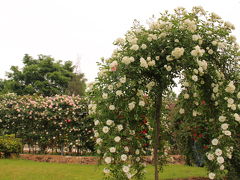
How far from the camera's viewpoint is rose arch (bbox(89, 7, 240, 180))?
150 inches

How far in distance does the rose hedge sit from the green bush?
69 cm

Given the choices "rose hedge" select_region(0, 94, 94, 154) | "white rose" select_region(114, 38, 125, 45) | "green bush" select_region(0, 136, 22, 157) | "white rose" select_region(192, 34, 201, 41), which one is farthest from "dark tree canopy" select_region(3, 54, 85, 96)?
"white rose" select_region(192, 34, 201, 41)

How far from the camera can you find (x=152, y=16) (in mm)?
4426

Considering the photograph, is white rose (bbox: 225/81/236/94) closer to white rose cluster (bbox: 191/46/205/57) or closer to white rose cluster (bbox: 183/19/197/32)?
white rose cluster (bbox: 191/46/205/57)

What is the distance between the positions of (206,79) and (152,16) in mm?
1287

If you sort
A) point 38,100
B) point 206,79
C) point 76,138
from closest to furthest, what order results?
point 206,79 < point 76,138 < point 38,100

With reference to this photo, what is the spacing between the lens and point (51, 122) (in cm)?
1020

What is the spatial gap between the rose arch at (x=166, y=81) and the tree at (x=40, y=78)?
947 inches

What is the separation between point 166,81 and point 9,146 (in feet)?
24.5

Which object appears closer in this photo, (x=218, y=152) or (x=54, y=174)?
(x=218, y=152)

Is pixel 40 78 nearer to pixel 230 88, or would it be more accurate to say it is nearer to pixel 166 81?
pixel 166 81

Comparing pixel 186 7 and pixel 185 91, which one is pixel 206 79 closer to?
pixel 185 91

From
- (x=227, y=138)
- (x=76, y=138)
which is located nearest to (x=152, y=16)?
(x=227, y=138)

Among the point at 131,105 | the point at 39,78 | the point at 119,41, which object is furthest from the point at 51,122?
the point at 39,78
